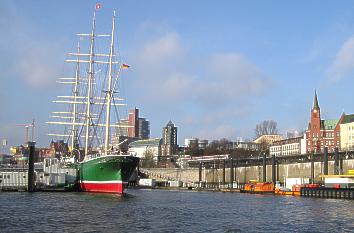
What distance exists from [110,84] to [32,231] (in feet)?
230

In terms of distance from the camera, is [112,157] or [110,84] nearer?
[112,157]

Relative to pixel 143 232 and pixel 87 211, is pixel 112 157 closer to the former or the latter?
pixel 87 211

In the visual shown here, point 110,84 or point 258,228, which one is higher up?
point 110,84

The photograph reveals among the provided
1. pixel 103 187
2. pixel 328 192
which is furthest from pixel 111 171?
pixel 328 192

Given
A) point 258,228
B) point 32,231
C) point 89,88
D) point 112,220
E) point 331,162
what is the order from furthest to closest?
1. point 331,162
2. point 89,88
3. point 112,220
4. point 258,228
5. point 32,231

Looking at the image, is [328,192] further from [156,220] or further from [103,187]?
[156,220]

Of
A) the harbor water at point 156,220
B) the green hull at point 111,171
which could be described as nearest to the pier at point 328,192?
the harbor water at point 156,220

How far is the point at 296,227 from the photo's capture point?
5406cm

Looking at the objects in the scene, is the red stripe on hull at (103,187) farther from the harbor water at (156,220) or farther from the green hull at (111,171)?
the harbor water at (156,220)

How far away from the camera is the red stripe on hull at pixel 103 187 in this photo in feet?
341

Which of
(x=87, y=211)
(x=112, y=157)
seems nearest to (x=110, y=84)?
(x=112, y=157)

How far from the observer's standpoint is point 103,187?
109 m

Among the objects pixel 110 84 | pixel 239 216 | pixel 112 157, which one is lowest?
pixel 239 216

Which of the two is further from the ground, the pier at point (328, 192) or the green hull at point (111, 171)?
the green hull at point (111, 171)
